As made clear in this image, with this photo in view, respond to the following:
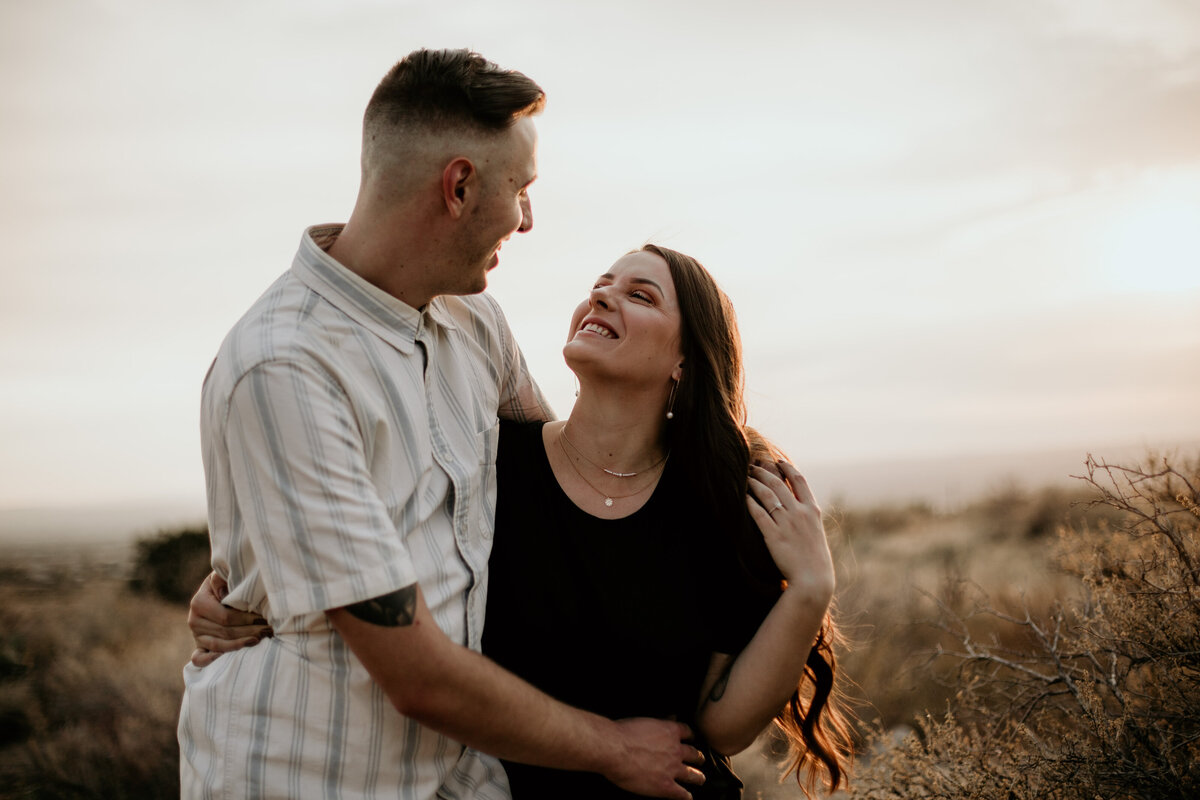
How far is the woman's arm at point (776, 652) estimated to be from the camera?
7.63ft

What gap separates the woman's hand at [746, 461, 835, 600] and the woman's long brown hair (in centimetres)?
5

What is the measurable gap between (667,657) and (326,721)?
918 mm

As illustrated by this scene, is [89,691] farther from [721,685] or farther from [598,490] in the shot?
[721,685]

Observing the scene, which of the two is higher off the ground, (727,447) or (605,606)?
(727,447)

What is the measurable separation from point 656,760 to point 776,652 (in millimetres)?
429

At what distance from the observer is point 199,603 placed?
2.07m

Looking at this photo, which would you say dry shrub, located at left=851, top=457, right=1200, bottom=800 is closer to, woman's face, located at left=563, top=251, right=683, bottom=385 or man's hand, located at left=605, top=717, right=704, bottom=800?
man's hand, located at left=605, top=717, right=704, bottom=800

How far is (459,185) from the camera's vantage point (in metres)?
2.11

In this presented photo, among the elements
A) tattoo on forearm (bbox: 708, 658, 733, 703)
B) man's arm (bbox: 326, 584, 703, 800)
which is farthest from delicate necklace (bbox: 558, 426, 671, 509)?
man's arm (bbox: 326, 584, 703, 800)

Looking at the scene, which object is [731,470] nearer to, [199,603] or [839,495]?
[199,603]

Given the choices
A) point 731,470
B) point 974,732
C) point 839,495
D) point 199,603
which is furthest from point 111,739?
point 839,495

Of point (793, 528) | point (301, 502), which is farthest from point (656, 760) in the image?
point (301, 502)

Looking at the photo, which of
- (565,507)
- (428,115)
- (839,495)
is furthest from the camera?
(839,495)

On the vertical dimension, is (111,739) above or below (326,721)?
below
